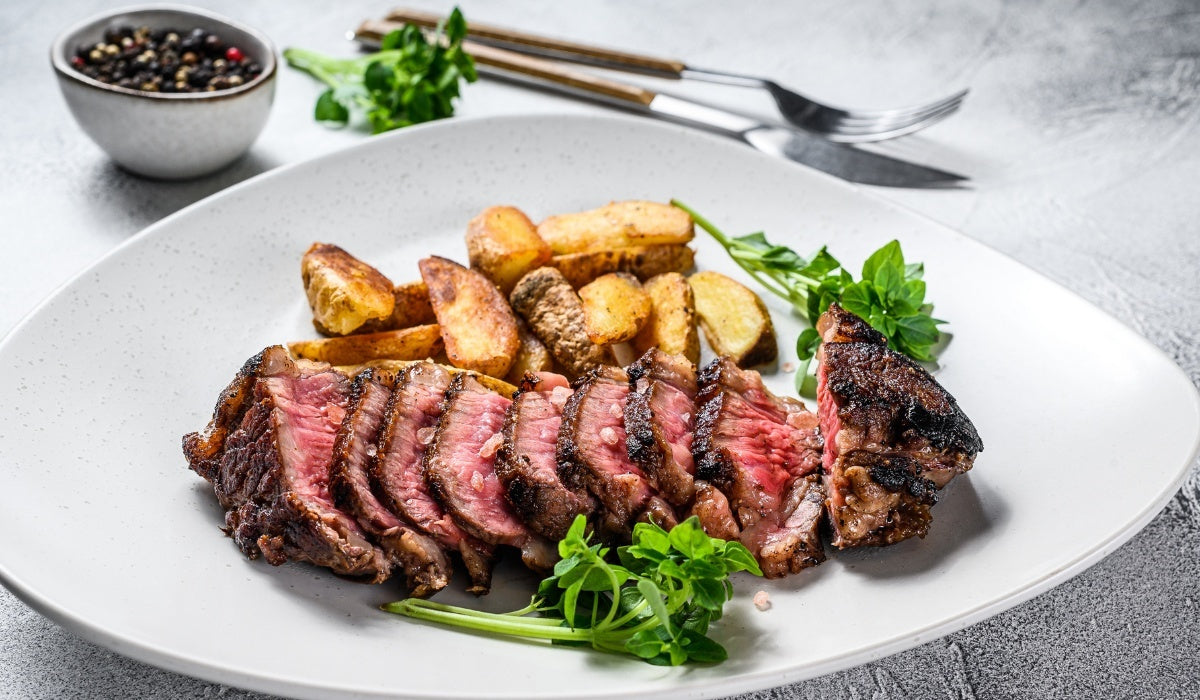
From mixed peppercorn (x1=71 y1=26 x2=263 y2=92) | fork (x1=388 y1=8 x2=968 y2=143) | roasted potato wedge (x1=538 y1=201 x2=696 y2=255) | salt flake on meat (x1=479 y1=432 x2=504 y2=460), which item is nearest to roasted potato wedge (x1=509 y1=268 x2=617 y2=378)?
roasted potato wedge (x1=538 y1=201 x2=696 y2=255)

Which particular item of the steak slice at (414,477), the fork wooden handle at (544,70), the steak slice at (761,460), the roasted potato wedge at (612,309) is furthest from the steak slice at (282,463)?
the fork wooden handle at (544,70)

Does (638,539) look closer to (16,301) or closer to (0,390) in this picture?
(0,390)

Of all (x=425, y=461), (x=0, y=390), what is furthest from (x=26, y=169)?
(x=425, y=461)

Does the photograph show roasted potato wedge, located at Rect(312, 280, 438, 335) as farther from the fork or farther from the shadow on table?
the fork

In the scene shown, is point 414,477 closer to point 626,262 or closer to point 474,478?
point 474,478

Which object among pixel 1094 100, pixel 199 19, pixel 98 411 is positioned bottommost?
pixel 98 411

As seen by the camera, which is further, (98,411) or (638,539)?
(98,411)
